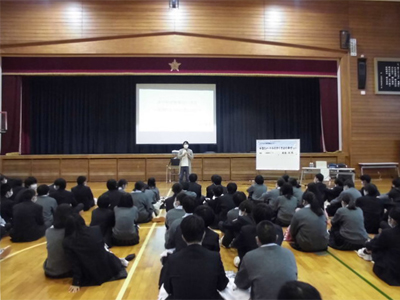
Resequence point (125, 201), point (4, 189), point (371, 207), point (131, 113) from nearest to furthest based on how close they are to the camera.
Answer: point (125, 201), point (371, 207), point (4, 189), point (131, 113)

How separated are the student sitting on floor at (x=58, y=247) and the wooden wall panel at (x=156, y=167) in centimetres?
657

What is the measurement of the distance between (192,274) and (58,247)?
4.95 feet

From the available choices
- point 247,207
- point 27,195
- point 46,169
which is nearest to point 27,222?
point 27,195


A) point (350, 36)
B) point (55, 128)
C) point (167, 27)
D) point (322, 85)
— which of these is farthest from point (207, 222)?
point (55, 128)

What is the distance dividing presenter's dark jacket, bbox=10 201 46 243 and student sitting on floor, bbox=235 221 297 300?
285 cm

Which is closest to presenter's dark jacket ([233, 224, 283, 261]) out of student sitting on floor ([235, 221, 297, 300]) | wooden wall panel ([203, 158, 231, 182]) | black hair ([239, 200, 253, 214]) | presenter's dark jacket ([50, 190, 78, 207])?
black hair ([239, 200, 253, 214])

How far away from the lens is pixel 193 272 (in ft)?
5.55

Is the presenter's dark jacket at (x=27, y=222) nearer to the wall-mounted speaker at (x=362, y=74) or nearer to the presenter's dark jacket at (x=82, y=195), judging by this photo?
the presenter's dark jacket at (x=82, y=195)

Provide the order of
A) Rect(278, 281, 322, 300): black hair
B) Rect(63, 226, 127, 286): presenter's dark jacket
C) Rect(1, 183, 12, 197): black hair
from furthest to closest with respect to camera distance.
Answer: Rect(1, 183, 12, 197): black hair < Rect(63, 226, 127, 286): presenter's dark jacket < Rect(278, 281, 322, 300): black hair

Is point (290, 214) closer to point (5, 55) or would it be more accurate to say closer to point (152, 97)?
point (152, 97)

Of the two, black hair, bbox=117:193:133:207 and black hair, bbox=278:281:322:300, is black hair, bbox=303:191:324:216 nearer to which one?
black hair, bbox=117:193:133:207

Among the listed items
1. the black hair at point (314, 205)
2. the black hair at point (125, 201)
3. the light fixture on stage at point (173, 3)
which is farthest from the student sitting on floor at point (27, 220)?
the light fixture on stage at point (173, 3)

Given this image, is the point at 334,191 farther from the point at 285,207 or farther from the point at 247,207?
the point at 247,207

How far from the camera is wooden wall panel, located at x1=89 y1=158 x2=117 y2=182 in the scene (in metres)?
9.16
